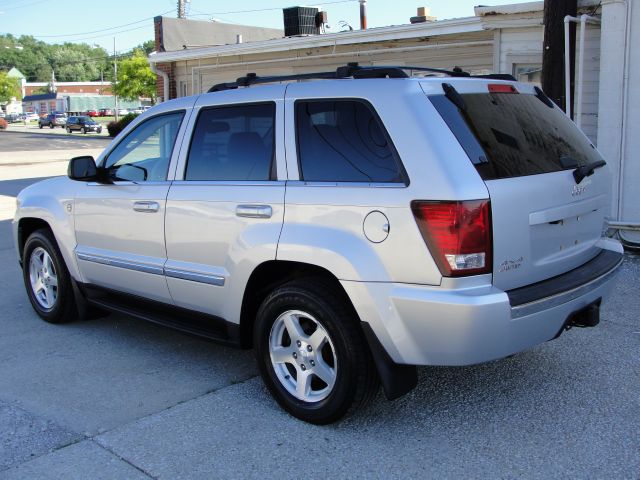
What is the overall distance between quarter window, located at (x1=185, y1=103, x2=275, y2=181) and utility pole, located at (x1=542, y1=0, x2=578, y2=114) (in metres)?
5.25

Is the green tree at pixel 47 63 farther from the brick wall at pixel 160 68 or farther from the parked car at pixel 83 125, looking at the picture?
the brick wall at pixel 160 68

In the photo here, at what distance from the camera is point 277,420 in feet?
12.9

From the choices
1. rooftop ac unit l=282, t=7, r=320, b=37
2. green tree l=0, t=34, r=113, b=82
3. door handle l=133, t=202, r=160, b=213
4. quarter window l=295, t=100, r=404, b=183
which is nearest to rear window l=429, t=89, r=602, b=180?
quarter window l=295, t=100, r=404, b=183

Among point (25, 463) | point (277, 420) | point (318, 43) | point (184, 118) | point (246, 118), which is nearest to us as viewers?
point (25, 463)

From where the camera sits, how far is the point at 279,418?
3965 mm

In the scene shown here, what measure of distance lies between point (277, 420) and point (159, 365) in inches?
48.4

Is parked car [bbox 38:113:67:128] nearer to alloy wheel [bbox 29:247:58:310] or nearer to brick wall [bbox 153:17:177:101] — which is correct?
brick wall [bbox 153:17:177:101]

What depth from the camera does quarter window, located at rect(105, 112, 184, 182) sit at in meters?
4.77

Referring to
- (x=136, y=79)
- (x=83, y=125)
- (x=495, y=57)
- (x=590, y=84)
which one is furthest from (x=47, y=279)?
(x=136, y=79)

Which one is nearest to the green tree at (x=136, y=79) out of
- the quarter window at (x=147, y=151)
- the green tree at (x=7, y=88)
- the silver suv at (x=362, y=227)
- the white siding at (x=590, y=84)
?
the white siding at (x=590, y=84)

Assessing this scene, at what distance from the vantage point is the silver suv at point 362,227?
3.34 metres

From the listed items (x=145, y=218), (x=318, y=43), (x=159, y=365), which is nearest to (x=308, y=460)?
(x=159, y=365)

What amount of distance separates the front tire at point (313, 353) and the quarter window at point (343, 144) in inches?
24.1

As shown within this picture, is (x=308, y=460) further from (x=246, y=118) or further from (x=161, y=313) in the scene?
(x=246, y=118)
